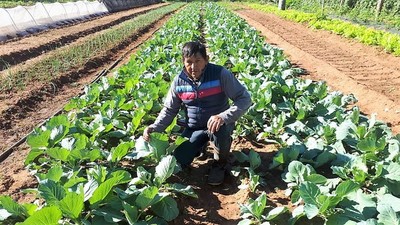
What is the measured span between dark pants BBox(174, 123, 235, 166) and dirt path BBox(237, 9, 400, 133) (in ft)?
7.93

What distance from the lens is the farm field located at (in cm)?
316

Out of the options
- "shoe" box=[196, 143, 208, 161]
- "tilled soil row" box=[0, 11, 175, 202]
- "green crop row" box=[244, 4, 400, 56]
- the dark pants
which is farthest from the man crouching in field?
"green crop row" box=[244, 4, 400, 56]

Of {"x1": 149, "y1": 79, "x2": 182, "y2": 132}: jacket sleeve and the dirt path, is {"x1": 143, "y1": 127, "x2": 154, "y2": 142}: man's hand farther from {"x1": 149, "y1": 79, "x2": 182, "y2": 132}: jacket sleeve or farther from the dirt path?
the dirt path

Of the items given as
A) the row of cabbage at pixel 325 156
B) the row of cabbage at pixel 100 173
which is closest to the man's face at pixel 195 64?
the row of cabbage at pixel 100 173

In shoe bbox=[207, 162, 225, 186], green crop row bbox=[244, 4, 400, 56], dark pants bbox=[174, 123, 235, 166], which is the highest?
dark pants bbox=[174, 123, 235, 166]

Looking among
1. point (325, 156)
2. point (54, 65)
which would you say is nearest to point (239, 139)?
point (325, 156)

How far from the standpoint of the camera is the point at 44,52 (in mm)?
10898

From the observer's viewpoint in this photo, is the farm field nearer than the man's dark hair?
No

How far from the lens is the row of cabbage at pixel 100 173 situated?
2348mm

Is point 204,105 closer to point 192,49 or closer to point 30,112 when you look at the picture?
point 192,49

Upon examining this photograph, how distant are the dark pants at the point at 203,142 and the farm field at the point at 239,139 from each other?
22 cm

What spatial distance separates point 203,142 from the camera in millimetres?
3541

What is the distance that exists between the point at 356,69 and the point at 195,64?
233 inches

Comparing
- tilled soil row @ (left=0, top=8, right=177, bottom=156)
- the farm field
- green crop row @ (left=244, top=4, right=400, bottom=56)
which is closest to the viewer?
the farm field
